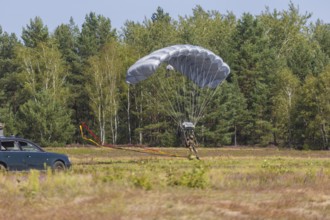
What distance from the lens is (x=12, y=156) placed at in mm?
24250

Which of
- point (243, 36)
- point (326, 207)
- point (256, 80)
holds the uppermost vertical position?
point (243, 36)

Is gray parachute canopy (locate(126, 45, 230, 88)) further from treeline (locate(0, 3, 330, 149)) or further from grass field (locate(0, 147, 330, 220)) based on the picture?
treeline (locate(0, 3, 330, 149))

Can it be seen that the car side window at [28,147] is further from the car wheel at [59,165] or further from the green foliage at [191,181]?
the green foliage at [191,181]

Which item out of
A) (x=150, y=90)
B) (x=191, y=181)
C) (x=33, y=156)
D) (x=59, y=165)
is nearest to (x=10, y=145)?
(x=33, y=156)

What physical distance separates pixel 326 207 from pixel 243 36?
77.3 m

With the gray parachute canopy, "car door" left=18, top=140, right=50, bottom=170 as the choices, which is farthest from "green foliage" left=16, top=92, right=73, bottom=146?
"car door" left=18, top=140, right=50, bottom=170

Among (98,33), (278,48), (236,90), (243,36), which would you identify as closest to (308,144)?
(236,90)

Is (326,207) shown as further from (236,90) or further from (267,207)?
(236,90)

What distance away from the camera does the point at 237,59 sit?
89938 millimetres

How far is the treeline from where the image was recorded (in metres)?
80.6

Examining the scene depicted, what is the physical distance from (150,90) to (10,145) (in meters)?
63.9

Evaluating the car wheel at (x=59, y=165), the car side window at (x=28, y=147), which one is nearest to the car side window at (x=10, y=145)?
the car side window at (x=28, y=147)

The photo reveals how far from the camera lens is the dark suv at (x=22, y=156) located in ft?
79.2

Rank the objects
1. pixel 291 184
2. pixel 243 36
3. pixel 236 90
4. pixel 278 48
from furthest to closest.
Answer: pixel 278 48 → pixel 243 36 → pixel 236 90 → pixel 291 184
